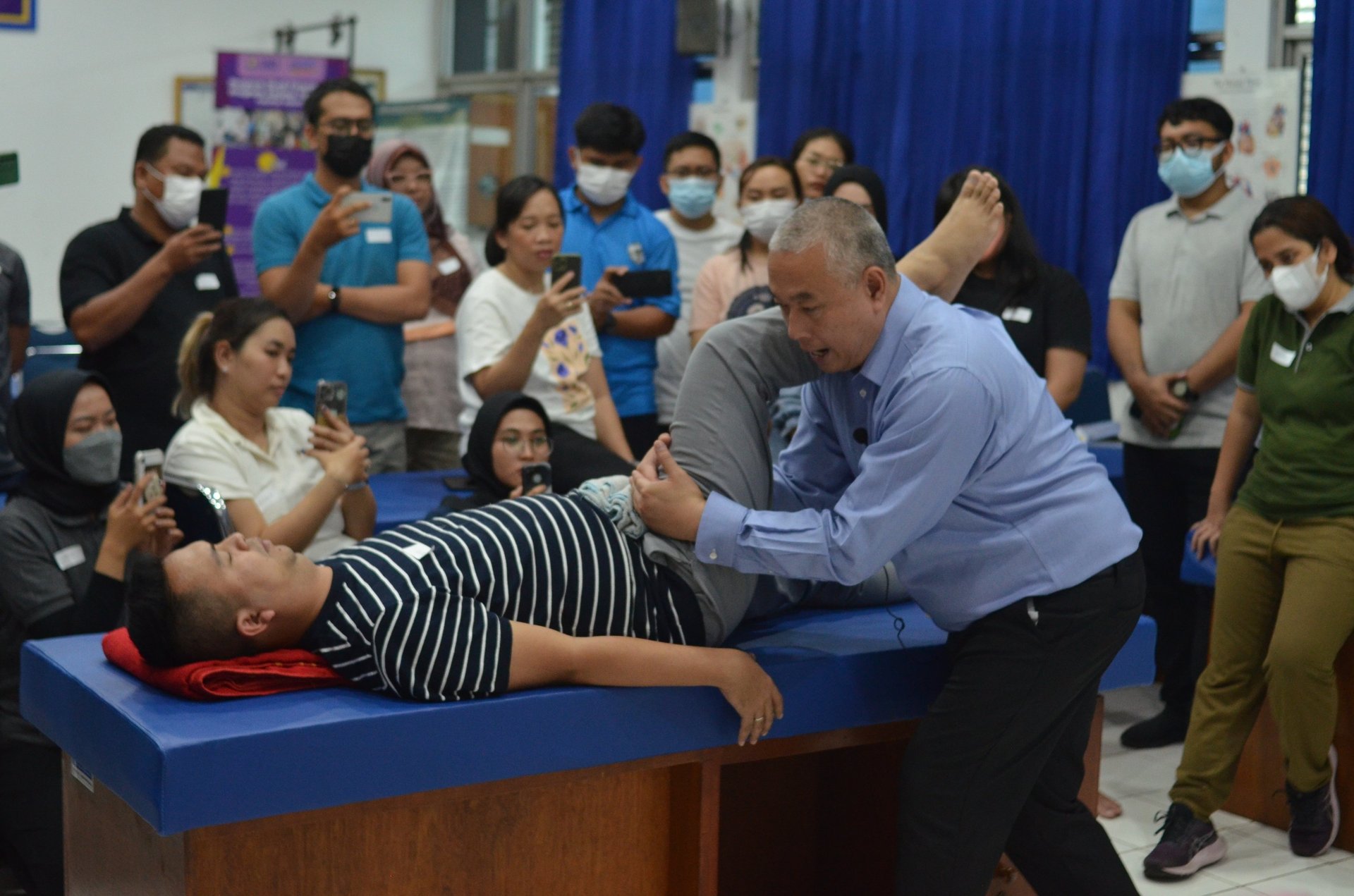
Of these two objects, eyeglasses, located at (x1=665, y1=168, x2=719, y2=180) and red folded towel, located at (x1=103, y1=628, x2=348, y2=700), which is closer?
red folded towel, located at (x1=103, y1=628, x2=348, y2=700)

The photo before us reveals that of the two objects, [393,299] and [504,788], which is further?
[393,299]

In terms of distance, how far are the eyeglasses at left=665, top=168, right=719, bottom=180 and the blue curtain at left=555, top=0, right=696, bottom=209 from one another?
214 cm

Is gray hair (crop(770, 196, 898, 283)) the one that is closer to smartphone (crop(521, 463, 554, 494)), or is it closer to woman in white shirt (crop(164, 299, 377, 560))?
smartphone (crop(521, 463, 554, 494))

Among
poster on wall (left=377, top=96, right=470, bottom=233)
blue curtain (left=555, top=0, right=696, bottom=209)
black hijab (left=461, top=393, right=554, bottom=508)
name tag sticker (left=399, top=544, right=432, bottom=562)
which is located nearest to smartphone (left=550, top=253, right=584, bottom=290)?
black hijab (left=461, top=393, right=554, bottom=508)

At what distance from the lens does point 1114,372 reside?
16.9ft

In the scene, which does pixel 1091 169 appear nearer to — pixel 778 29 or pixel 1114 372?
pixel 1114 372

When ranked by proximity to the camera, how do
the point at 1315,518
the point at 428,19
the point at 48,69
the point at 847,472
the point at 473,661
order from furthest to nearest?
the point at 428,19 < the point at 48,69 < the point at 1315,518 < the point at 847,472 < the point at 473,661

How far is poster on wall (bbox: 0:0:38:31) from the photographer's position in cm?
753

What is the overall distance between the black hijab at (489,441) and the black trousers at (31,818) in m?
1.10

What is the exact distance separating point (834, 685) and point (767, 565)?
0.96ft

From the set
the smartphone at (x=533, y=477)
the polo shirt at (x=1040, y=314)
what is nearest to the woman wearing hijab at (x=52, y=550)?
the smartphone at (x=533, y=477)

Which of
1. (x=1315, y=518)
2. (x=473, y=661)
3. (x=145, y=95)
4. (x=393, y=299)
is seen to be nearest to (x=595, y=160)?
(x=393, y=299)

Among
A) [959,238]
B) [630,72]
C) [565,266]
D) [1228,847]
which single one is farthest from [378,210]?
[630,72]

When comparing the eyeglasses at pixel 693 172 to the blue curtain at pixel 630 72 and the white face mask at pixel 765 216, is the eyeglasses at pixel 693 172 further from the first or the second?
the blue curtain at pixel 630 72
